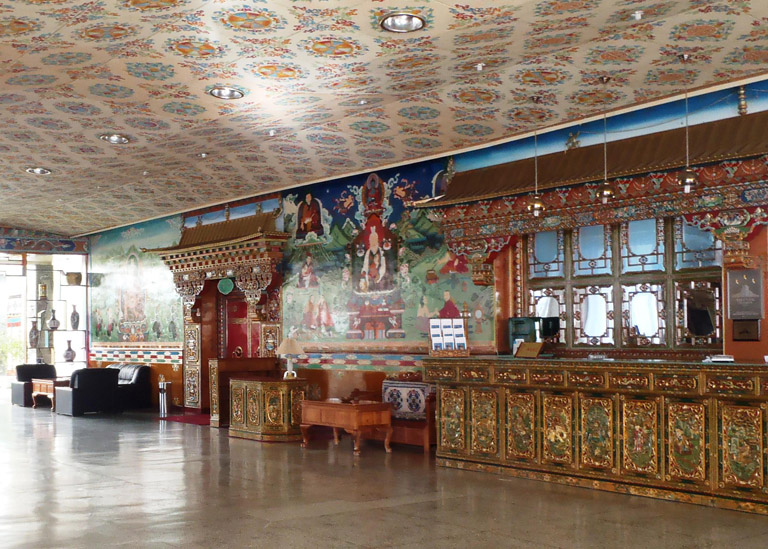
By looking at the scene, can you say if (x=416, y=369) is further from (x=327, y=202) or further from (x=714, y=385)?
(x=714, y=385)

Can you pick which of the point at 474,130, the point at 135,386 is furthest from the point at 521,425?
the point at 135,386

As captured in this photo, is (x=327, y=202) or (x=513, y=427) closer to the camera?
(x=513, y=427)

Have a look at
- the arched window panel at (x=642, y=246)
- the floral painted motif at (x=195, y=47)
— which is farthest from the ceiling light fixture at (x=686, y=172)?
the floral painted motif at (x=195, y=47)

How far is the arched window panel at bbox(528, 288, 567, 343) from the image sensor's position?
9000 mm

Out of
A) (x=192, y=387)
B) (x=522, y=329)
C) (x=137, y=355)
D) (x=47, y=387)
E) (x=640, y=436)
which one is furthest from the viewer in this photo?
(x=137, y=355)

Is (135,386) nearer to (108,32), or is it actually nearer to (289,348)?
(289,348)

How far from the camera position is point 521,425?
7.94 metres

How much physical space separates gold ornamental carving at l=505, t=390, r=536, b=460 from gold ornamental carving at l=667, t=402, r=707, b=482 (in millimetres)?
1384

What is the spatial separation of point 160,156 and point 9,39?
14.7 ft

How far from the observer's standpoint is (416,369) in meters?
10.6

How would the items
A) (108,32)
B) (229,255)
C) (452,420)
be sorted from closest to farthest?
(108,32) → (452,420) → (229,255)

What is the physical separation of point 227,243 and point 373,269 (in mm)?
3162

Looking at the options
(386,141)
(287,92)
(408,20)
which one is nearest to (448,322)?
(386,141)

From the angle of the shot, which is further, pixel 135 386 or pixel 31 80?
pixel 135 386
